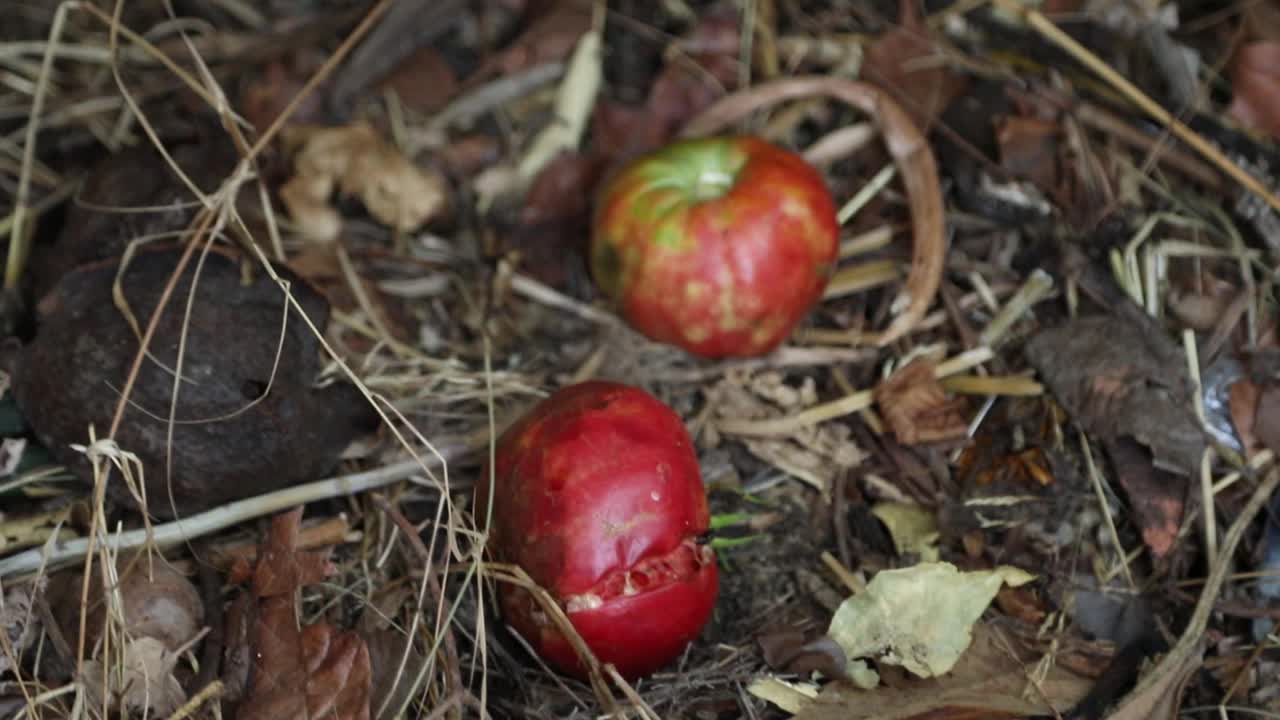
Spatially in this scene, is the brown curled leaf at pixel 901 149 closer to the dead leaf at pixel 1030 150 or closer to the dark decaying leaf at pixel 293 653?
the dead leaf at pixel 1030 150

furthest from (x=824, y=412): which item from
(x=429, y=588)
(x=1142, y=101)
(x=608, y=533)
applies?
(x=1142, y=101)

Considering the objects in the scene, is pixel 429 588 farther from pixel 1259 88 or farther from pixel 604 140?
pixel 1259 88

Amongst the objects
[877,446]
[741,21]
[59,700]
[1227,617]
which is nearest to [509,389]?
[877,446]

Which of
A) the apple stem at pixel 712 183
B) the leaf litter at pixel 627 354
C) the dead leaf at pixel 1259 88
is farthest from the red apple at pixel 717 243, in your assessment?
the dead leaf at pixel 1259 88

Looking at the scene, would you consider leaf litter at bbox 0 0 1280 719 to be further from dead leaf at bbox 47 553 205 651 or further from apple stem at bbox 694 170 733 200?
apple stem at bbox 694 170 733 200

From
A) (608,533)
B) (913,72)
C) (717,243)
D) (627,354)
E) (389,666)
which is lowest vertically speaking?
(389,666)
